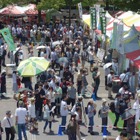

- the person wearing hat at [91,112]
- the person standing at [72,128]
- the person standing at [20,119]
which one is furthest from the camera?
the person wearing hat at [91,112]

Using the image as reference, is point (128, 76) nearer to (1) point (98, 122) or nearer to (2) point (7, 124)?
(1) point (98, 122)

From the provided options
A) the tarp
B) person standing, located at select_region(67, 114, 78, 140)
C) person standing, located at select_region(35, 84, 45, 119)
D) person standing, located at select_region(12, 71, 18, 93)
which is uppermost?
the tarp

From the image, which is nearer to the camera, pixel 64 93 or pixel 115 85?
pixel 64 93

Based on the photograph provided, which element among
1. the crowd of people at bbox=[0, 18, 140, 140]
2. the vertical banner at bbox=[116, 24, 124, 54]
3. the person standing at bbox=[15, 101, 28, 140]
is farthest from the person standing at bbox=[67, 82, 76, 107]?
the vertical banner at bbox=[116, 24, 124, 54]

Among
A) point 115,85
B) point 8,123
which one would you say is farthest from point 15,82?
point 8,123

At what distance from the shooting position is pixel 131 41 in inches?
953

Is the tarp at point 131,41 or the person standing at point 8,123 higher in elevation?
the tarp at point 131,41

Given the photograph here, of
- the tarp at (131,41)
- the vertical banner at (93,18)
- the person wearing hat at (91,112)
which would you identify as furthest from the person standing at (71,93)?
the vertical banner at (93,18)

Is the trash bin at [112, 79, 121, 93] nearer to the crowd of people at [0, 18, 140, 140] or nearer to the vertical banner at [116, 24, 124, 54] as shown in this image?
the crowd of people at [0, 18, 140, 140]

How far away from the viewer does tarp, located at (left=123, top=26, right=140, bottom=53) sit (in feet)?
76.5

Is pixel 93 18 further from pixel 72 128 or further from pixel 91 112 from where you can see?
pixel 72 128

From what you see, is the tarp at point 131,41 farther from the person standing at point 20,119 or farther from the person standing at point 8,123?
the person standing at point 8,123

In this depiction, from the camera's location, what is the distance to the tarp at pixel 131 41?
23.3 m

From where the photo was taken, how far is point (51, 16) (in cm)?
4869
